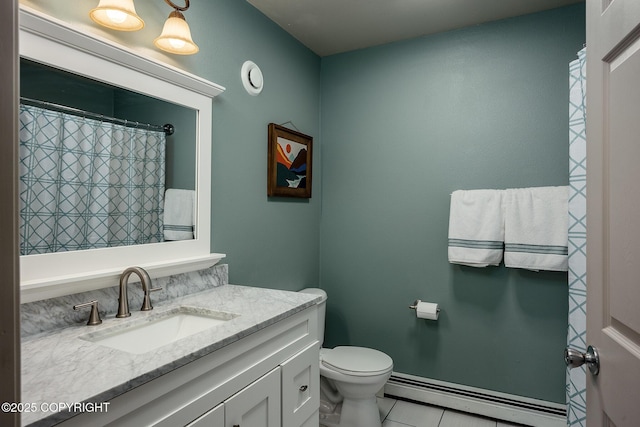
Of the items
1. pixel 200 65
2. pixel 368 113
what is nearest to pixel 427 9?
pixel 368 113

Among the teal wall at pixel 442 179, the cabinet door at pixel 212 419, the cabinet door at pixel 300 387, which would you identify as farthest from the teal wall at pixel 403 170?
the cabinet door at pixel 212 419

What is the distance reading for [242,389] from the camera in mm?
1177

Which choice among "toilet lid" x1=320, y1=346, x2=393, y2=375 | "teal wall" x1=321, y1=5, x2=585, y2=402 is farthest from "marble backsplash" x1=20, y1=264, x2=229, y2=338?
"teal wall" x1=321, y1=5, x2=585, y2=402

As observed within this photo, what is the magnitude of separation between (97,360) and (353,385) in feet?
4.77

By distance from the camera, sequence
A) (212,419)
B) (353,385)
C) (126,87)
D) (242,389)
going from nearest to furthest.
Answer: (212,419) < (242,389) < (126,87) < (353,385)

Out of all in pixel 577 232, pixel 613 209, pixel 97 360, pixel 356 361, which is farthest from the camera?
pixel 356 361

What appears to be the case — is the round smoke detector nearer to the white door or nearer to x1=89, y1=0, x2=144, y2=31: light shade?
x1=89, y1=0, x2=144, y2=31: light shade

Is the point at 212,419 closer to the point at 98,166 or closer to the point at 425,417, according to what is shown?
the point at 98,166

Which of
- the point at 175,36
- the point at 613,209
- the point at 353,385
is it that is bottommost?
the point at 353,385

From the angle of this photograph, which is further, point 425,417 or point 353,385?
point 425,417

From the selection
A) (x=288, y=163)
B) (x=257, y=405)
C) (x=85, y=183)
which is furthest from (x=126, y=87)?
(x=257, y=405)

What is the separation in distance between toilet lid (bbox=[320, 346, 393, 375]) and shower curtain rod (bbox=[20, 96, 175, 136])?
4.96 feet

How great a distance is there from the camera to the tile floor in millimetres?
2217

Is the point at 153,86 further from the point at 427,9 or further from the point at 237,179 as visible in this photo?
the point at 427,9
